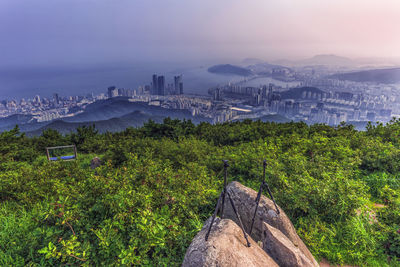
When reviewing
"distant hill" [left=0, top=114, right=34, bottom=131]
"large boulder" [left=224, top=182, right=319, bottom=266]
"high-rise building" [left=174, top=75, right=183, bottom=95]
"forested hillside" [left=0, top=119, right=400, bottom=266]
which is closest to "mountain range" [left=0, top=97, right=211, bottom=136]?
"distant hill" [left=0, top=114, right=34, bottom=131]

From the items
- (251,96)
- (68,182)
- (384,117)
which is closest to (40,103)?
(251,96)

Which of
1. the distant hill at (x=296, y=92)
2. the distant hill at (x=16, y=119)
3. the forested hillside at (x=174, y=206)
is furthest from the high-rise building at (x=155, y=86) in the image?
the forested hillside at (x=174, y=206)

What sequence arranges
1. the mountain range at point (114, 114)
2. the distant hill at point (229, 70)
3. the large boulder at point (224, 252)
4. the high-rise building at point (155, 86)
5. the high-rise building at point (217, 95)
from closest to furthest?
the large boulder at point (224, 252) < the mountain range at point (114, 114) < the high-rise building at point (217, 95) < the high-rise building at point (155, 86) < the distant hill at point (229, 70)

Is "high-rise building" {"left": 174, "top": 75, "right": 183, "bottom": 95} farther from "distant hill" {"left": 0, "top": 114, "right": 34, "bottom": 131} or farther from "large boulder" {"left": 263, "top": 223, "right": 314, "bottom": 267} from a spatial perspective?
"large boulder" {"left": 263, "top": 223, "right": 314, "bottom": 267}

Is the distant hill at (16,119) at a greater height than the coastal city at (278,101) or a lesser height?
lesser

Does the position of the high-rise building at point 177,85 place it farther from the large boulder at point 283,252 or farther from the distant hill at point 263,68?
the large boulder at point 283,252

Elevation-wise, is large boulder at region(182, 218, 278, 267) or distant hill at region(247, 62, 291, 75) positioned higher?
distant hill at region(247, 62, 291, 75)
